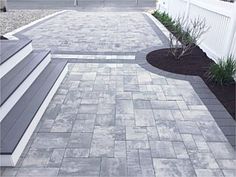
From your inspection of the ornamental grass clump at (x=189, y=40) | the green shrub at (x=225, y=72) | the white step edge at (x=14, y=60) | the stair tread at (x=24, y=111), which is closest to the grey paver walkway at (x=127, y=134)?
the stair tread at (x=24, y=111)

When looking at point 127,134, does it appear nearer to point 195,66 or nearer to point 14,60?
point 14,60

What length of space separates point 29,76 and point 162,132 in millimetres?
1985

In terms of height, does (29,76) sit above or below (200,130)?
above

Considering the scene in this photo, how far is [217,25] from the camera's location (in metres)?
4.64

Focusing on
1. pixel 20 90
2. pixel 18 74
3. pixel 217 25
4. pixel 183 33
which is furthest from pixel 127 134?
pixel 183 33

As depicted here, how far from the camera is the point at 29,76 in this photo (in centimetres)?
341

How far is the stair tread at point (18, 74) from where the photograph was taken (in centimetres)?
289

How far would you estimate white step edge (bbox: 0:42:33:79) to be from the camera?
3.22 m

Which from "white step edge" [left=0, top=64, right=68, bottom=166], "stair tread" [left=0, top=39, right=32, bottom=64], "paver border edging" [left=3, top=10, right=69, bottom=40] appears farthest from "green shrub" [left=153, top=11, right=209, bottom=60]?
"paver border edging" [left=3, top=10, right=69, bottom=40]

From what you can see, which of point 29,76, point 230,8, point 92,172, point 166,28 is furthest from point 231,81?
point 166,28

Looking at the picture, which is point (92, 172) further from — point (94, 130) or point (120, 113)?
point (120, 113)

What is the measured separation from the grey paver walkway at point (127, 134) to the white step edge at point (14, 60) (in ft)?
2.46

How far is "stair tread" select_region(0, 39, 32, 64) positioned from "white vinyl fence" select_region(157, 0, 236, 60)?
3406mm

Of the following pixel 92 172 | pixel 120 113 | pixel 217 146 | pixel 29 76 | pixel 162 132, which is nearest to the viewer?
pixel 92 172
